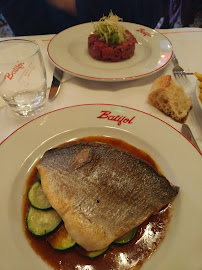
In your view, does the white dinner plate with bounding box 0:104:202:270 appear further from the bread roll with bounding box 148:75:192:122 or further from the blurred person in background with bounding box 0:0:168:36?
the blurred person in background with bounding box 0:0:168:36

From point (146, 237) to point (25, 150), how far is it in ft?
3.06

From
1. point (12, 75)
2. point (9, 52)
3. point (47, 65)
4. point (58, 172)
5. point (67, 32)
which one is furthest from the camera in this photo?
point (67, 32)

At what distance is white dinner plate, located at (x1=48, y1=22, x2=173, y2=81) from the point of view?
2205mm

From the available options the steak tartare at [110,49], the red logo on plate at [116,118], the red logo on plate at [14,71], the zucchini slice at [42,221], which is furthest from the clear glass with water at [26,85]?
the zucchini slice at [42,221]

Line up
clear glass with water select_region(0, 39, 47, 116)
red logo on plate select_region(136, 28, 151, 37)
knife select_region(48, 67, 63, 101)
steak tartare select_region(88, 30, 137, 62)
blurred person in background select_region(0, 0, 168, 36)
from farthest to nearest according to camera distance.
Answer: blurred person in background select_region(0, 0, 168, 36), red logo on plate select_region(136, 28, 151, 37), steak tartare select_region(88, 30, 137, 62), knife select_region(48, 67, 63, 101), clear glass with water select_region(0, 39, 47, 116)

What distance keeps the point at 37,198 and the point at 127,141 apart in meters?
0.74

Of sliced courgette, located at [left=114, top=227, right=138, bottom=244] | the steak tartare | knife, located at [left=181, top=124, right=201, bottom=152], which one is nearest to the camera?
sliced courgette, located at [left=114, top=227, right=138, bottom=244]

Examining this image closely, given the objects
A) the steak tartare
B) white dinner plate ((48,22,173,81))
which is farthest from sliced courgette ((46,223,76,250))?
the steak tartare

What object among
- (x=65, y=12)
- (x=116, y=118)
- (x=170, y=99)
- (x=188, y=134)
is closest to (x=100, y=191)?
(x=116, y=118)

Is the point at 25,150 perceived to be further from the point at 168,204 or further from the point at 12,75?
the point at 168,204

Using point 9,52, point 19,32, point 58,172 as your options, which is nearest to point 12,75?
point 9,52

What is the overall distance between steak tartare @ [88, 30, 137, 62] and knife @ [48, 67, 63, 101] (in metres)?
0.43

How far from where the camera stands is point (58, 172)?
1382mm

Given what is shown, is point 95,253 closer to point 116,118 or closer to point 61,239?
point 61,239
